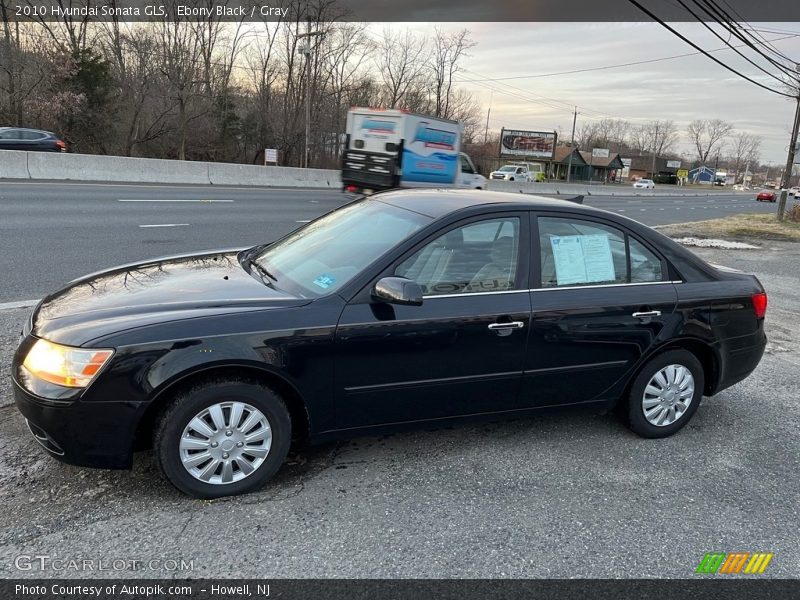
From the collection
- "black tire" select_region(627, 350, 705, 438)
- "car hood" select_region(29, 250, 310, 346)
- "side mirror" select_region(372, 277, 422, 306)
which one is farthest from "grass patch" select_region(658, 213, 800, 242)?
"car hood" select_region(29, 250, 310, 346)

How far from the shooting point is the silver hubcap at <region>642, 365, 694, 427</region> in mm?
3809

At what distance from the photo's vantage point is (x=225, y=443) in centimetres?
283

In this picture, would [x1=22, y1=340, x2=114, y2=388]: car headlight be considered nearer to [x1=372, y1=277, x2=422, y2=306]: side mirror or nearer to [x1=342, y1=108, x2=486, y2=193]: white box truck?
[x1=372, y1=277, x2=422, y2=306]: side mirror

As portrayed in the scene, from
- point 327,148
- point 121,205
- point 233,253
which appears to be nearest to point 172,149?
point 327,148

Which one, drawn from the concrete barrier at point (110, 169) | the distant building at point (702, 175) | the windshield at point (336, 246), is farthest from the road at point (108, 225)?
the distant building at point (702, 175)

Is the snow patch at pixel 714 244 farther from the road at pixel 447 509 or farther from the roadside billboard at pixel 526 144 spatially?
the roadside billboard at pixel 526 144

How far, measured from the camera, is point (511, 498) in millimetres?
3072

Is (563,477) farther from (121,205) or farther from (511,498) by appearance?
(121,205)

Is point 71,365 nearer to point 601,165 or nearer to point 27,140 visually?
point 27,140

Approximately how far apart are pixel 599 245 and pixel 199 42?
42099 mm

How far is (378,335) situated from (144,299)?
1.24 meters

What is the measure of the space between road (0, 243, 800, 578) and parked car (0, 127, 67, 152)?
75.6 ft

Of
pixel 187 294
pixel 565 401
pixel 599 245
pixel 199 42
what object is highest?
pixel 199 42

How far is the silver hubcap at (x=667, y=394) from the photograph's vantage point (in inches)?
150
